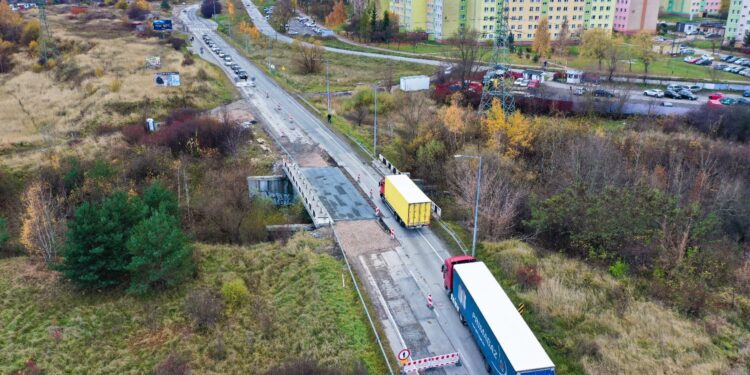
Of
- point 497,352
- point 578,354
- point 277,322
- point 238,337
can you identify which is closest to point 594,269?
point 578,354

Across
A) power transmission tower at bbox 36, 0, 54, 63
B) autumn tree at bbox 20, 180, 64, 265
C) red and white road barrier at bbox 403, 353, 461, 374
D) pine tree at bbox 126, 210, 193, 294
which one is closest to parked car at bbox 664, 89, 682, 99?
red and white road barrier at bbox 403, 353, 461, 374

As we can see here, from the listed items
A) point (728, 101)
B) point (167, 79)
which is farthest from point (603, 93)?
point (167, 79)

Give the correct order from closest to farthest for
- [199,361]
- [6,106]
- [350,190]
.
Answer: [199,361], [350,190], [6,106]

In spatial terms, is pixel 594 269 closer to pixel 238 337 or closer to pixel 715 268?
pixel 715 268

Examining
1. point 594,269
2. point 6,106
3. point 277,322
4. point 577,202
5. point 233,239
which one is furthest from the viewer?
point 6,106

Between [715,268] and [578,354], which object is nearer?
[578,354]

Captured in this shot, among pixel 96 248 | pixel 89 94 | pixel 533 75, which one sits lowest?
pixel 96 248

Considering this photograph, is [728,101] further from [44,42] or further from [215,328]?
[44,42]
